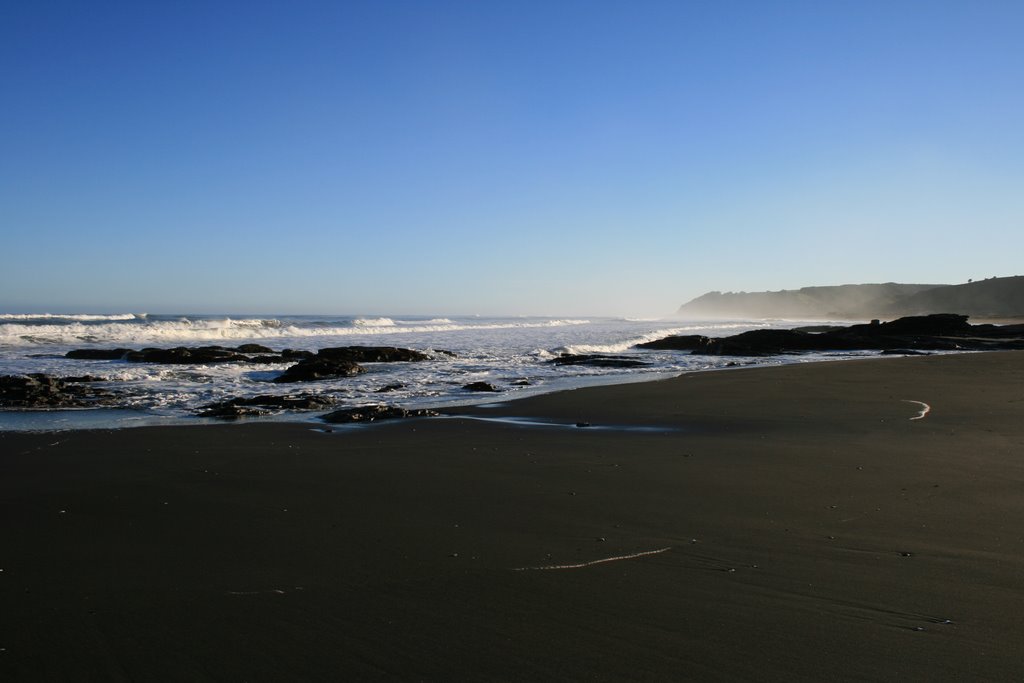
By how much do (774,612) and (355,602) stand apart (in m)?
1.96

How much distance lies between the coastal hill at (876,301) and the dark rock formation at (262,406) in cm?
8561

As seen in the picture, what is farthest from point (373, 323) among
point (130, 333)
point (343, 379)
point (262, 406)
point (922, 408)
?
point (922, 408)

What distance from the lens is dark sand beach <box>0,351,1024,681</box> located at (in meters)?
2.81

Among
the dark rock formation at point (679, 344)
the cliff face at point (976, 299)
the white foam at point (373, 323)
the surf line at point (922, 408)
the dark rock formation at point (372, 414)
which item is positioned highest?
the cliff face at point (976, 299)

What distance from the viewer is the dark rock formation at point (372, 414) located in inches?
390

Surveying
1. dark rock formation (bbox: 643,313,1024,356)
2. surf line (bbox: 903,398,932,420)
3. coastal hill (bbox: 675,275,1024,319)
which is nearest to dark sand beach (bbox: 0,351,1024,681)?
Answer: surf line (bbox: 903,398,932,420)

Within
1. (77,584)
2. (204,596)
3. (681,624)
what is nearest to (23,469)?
(77,584)

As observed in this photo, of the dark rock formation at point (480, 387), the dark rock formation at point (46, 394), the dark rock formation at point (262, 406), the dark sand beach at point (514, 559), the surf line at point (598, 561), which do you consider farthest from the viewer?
the dark rock formation at point (480, 387)

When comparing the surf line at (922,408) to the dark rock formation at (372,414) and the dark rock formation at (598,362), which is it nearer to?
the dark rock formation at (372,414)

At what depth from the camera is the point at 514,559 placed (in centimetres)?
398

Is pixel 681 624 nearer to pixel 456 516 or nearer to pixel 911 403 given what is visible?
pixel 456 516

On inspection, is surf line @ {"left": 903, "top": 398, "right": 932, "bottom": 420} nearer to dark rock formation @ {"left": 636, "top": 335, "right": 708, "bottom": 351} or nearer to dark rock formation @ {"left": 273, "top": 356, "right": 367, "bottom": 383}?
dark rock formation @ {"left": 273, "top": 356, "right": 367, "bottom": 383}

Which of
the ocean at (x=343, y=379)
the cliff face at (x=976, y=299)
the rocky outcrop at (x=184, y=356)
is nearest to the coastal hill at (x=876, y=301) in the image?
the cliff face at (x=976, y=299)

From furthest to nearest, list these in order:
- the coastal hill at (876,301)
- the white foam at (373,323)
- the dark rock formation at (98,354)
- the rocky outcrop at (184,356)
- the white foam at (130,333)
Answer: the coastal hill at (876,301) < the white foam at (373,323) < the white foam at (130,333) < the dark rock formation at (98,354) < the rocky outcrop at (184,356)
